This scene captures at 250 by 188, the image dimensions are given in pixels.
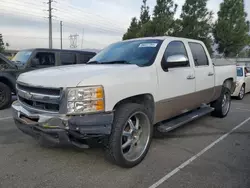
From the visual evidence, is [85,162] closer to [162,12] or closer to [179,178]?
[179,178]

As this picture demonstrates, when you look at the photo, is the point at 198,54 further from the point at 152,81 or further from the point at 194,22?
the point at 194,22

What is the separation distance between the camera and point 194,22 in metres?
25.2

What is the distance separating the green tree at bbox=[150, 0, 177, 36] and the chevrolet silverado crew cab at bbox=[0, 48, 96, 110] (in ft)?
59.2

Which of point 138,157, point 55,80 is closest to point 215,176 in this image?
point 138,157

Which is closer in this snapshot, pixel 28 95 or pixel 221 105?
pixel 28 95

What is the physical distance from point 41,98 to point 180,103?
2410 millimetres

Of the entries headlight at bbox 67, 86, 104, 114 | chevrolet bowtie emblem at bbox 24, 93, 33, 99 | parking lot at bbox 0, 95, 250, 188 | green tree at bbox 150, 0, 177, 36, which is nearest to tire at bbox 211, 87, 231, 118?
parking lot at bbox 0, 95, 250, 188

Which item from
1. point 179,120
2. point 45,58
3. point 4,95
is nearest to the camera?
point 179,120

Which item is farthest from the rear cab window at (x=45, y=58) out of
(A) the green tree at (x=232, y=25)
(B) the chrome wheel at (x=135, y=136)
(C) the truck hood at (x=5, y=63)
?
(A) the green tree at (x=232, y=25)

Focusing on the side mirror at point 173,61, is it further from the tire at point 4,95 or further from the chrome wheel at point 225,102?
the tire at point 4,95

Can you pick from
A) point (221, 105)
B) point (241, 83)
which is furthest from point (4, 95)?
point (241, 83)

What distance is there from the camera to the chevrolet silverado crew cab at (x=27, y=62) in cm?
659

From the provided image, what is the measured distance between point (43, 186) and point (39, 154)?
943 mm

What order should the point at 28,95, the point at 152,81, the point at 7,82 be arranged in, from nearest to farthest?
the point at 28,95 → the point at 152,81 → the point at 7,82
